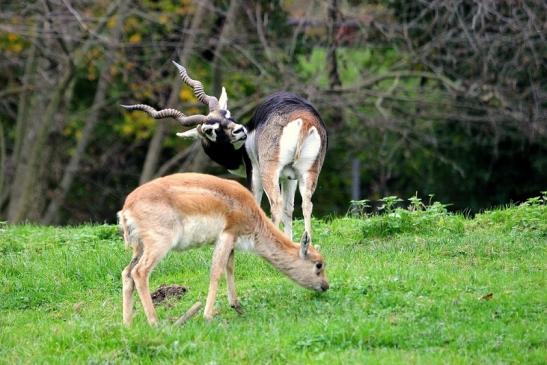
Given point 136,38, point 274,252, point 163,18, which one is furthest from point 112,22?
point 274,252

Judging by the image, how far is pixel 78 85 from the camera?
24688 mm

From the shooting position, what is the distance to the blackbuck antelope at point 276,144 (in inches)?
416

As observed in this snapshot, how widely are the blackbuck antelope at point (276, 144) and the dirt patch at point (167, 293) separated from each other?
1394 millimetres

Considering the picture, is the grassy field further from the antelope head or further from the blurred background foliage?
the blurred background foliage

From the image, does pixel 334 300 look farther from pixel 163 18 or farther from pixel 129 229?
pixel 163 18

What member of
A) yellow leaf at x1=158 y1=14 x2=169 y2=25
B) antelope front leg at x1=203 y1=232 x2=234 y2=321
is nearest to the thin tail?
antelope front leg at x1=203 y1=232 x2=234 y2=321

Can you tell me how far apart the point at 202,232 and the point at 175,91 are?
13122 mm

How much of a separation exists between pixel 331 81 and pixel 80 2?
5043mm

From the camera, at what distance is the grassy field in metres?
7.24

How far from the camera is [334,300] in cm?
838

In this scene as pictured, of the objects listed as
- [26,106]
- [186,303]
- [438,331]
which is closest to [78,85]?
[26,106]

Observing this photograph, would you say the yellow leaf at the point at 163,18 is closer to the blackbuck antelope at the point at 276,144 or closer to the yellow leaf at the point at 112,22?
the yellow leaf at the point at 112,22

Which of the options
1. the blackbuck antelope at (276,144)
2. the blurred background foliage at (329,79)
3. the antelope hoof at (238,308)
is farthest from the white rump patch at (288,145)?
the blurred background foliage at (329,79)

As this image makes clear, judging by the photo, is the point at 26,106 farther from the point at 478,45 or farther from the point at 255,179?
the point at 255,179
